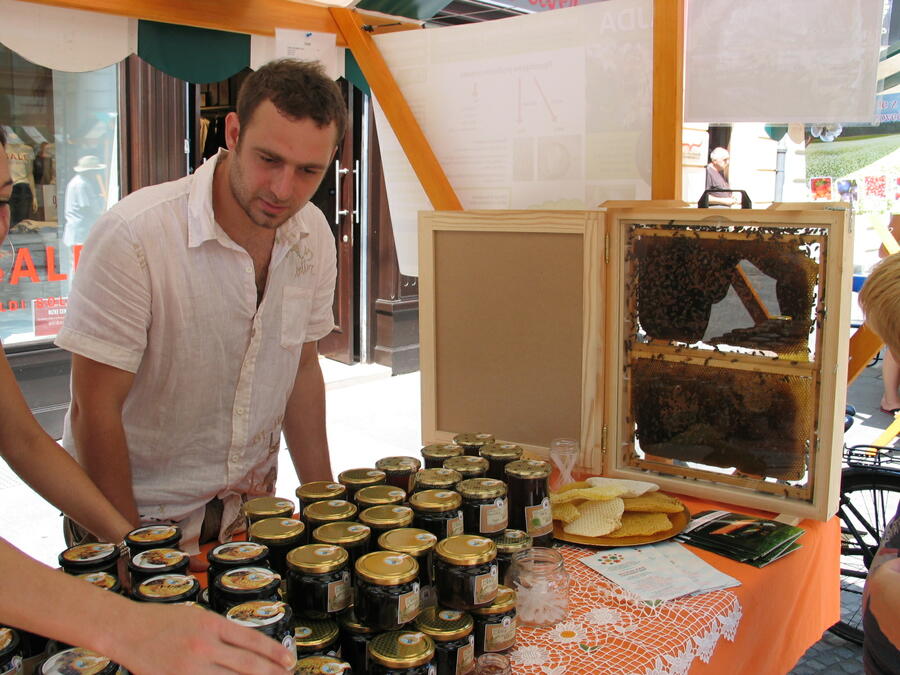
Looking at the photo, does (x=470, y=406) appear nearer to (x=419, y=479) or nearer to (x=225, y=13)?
(x=419, y=479)

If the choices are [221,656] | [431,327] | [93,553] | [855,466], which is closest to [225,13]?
[431,327]

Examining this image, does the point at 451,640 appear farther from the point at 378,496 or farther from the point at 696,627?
the point at 696,627

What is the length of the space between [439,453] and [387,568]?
0.65 meters

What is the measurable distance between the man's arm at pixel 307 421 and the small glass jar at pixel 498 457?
0.61m

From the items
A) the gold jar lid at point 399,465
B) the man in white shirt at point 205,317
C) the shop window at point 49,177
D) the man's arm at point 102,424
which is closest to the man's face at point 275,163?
the man in white shirt at point 205,317

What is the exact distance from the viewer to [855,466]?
3195mm

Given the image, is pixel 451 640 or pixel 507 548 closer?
pixel 451 640

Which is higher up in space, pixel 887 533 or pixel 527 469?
pixel 527 469

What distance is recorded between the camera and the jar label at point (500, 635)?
1.32 meters

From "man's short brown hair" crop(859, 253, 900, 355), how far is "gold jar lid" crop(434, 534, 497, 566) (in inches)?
36.0

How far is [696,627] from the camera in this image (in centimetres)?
151

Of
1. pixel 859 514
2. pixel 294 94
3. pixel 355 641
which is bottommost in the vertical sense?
pixel 859 514

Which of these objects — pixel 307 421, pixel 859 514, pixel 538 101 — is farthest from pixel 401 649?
pixel 859 514

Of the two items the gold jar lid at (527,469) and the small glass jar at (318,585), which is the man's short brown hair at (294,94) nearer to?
the gold jar lid at (527,469)
